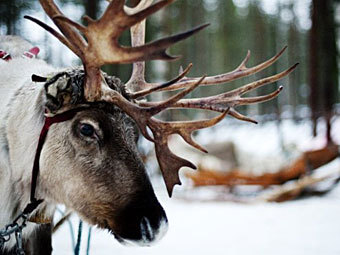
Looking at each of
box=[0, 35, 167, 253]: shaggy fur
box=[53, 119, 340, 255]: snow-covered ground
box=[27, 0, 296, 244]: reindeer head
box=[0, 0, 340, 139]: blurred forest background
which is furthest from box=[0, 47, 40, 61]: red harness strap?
box=[0, 0, 340, 139]: blurred forest background

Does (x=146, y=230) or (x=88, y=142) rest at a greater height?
(x=88, y=142)

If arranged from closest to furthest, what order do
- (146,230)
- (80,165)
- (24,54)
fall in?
(146,230), (80,165), (24,54)

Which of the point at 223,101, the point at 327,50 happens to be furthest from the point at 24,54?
the point at 327,50

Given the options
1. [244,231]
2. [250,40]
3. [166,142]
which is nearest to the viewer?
[166,142]

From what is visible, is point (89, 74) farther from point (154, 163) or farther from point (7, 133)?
point (154, 163)

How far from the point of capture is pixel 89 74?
2.01m

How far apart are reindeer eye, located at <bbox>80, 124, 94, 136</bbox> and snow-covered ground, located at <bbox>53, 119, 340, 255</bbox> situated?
0.60m

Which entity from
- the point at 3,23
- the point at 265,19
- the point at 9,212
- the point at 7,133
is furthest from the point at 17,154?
the point at 265,19

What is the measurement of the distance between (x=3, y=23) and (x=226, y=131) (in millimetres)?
12064

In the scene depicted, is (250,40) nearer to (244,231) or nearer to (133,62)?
(244,231)

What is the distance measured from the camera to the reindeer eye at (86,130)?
6.75ft

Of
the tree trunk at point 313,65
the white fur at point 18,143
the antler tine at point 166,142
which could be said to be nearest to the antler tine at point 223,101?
the antler tine at point 166,142

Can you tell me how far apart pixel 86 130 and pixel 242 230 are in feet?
9.56

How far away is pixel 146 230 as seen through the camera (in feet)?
6.21
